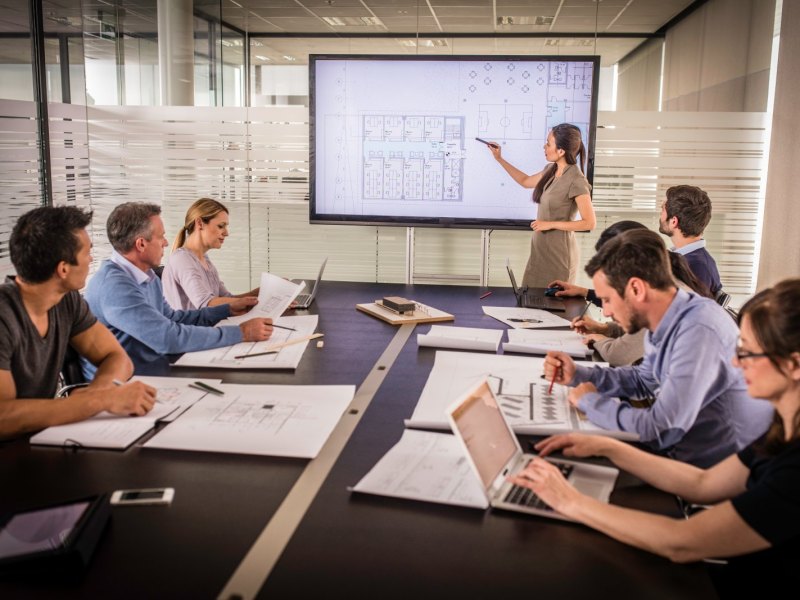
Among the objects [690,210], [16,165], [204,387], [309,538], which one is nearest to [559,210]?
[690,210]

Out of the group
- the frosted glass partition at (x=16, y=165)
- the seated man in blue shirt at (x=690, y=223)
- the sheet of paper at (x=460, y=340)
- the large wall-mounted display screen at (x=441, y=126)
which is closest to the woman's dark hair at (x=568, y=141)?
the large wall-mounted display screen at (x=441, y=126)

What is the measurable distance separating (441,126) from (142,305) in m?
2.55

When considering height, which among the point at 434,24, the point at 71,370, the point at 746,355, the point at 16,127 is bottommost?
the point at 71,370

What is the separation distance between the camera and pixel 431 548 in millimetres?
1156

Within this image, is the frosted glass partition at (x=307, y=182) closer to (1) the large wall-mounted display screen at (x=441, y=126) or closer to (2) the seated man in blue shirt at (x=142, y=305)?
(1) the large wall-mounted display screen at (x=441, y=126)

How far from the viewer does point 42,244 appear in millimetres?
1948

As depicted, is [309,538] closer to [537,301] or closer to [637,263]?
[637,263]

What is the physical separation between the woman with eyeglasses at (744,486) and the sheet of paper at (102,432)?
2.72 ft

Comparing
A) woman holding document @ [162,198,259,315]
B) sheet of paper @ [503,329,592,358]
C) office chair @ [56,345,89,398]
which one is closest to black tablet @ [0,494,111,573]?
office chair @ [56,345,89,398]

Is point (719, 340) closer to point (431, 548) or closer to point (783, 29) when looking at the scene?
point (431, 548)

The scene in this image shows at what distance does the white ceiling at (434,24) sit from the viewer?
6289 millimetres

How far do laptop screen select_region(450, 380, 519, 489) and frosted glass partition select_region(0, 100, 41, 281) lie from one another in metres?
3.42

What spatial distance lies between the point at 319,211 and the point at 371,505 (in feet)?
11.5

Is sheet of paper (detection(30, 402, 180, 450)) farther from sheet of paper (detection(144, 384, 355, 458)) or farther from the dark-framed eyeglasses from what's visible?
the dark-framed eyeglasses
